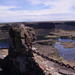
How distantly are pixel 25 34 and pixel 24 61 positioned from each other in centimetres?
696

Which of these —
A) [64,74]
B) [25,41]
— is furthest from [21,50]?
[64,74]

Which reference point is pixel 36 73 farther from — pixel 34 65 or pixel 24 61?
pixel 24 61

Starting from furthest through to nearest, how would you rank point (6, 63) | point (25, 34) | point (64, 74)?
point (6, 63), point (25, 34), point (64, 74)

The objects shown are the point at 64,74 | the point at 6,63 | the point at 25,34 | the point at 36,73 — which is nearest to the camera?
the point at 36,73

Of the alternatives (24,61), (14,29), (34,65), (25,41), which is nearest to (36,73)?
(34,65)

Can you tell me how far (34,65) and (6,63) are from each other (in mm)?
12932

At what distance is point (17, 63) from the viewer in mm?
62719

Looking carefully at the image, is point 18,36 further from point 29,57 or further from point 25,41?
point 29,57

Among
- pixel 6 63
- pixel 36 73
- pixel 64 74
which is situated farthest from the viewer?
pixel 6 63

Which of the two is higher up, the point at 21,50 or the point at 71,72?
the point at 21,50

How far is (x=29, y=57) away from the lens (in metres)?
60.2

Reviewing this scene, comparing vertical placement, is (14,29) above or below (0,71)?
above

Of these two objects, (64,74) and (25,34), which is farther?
(25,34)

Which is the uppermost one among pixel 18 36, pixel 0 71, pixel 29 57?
pixel 18 36
